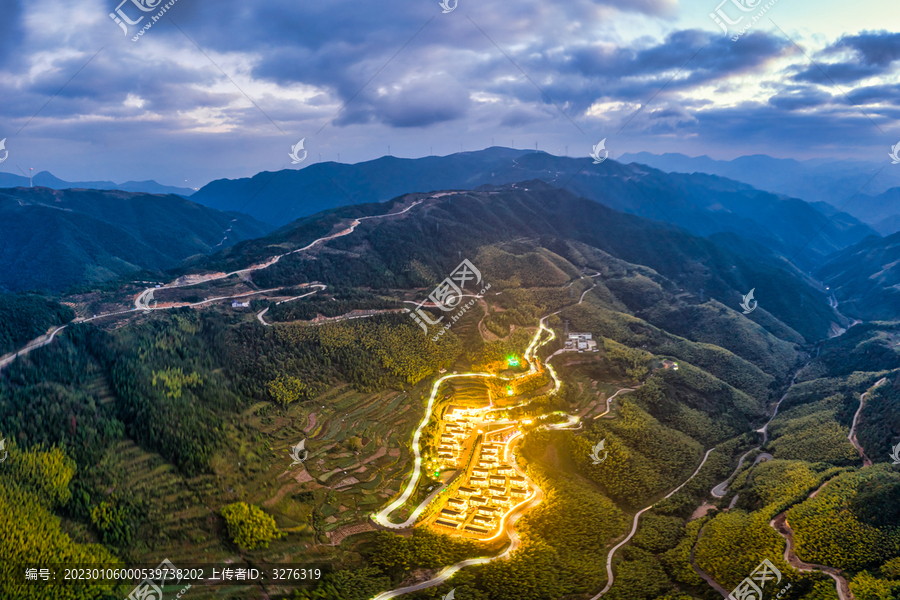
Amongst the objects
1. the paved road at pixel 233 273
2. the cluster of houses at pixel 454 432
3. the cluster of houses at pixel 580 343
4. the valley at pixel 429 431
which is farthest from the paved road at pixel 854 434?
the paved road at pixel 233 273

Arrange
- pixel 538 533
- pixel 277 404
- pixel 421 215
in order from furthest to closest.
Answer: pixel 421 215
pixel 277 404
pixel 538 533

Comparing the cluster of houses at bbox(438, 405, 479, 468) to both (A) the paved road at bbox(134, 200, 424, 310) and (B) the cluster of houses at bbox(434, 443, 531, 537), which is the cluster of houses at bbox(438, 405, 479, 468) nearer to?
(B) the cluster of houses at bbox(434, 443, 531, 537)

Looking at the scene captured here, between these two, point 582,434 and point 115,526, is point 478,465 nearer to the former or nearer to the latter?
point 582,434

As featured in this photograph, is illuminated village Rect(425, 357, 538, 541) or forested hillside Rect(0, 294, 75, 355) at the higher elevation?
forested hillside Rect(0, 294, 75, 355)

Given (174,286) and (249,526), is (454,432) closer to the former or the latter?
(249,526)

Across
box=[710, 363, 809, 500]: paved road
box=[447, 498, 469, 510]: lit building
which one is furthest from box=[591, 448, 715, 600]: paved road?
box=[447, 498, 469, 510]: lit building

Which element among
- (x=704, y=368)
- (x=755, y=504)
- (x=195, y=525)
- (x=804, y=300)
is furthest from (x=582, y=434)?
(x=804, y=300)

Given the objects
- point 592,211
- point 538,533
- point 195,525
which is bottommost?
point 538,533
